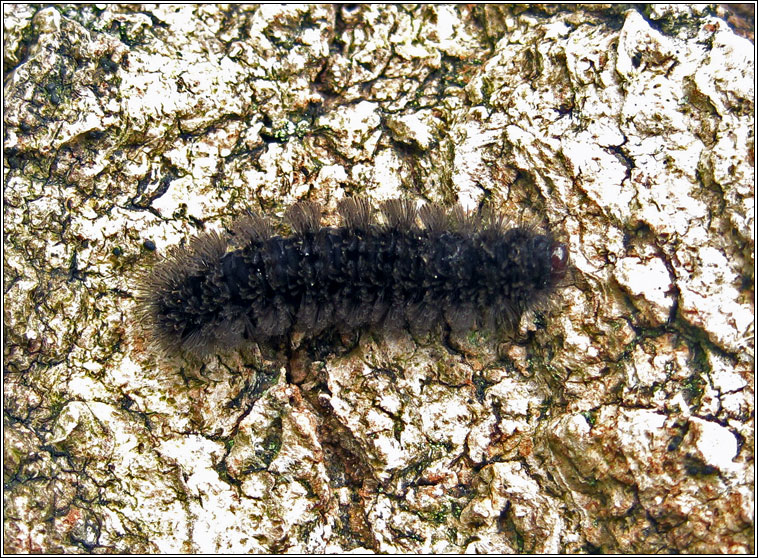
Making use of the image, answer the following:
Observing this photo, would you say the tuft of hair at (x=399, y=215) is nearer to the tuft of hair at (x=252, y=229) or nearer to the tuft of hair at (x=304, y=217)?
the tuft of hair at (x=304, y=217)

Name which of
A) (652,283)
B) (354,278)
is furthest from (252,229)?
(652,283)

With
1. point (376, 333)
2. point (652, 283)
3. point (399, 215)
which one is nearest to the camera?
point (652, 283)

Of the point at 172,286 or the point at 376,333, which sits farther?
the point at 376,333

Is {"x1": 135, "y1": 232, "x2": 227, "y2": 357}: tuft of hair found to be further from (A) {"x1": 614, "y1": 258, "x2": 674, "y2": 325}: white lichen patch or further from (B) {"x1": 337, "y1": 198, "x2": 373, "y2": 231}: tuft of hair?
(A) {"x1": 614, "y1": 258, "x2": 674, "y2": 325}: white lichen patch

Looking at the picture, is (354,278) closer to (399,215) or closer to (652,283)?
(399,215)

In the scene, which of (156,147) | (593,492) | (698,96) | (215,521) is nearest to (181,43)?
(156,147)

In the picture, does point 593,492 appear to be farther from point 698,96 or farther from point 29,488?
point 29,488

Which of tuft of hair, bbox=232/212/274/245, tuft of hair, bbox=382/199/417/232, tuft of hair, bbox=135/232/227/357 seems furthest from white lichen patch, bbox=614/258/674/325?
tuft of hair, bbox=135/232/227/357
